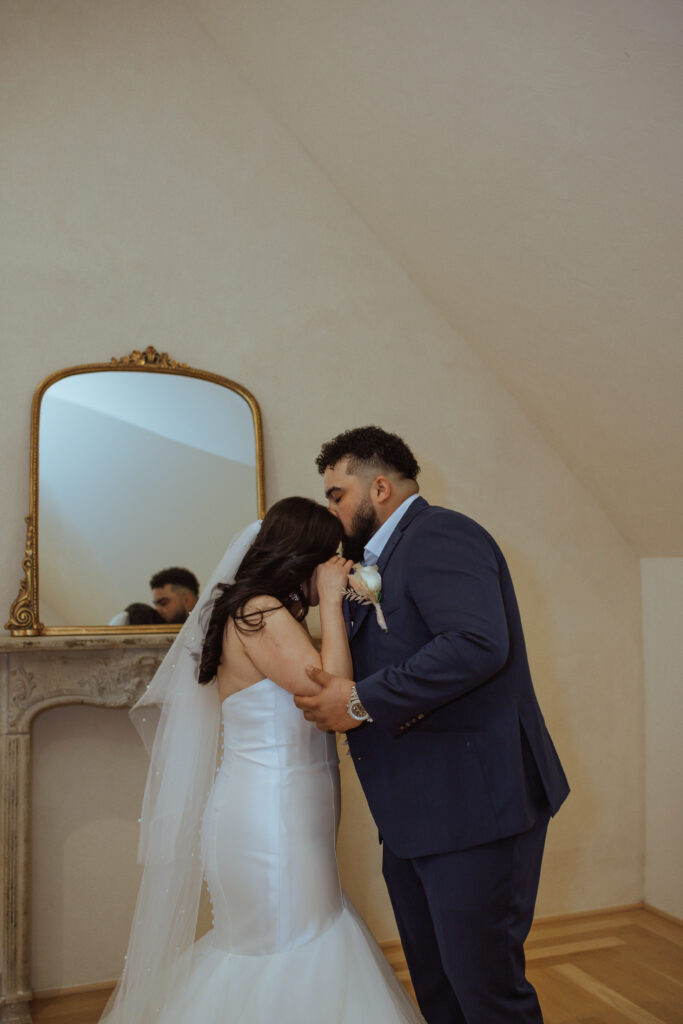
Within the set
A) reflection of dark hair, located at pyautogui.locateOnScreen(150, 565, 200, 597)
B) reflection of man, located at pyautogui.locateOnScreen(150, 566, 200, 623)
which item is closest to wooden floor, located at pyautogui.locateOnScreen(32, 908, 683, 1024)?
reflection of man, located at pyautogui.locateOnScreen(150, 566, 200, 623)

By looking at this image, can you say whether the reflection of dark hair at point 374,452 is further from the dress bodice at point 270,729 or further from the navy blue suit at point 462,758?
the dress bodice at point 270,729

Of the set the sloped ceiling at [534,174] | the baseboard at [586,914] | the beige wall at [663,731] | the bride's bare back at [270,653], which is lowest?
the baseboard at [586,914]

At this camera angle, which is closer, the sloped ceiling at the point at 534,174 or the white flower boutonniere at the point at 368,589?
the white flower boutonniere at the point at 368,589

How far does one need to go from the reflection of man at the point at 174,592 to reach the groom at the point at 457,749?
125 cm

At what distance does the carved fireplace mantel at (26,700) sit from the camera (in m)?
2.83

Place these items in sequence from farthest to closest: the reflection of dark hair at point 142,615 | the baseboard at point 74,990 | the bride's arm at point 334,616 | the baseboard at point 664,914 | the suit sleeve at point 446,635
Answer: the baseboard at point 664,914 < the reflection of dark hair at point 142,615 < the baseboard at point 74,990 < the bride's arm at point 334,616 < the suit sleeve at point 446,635

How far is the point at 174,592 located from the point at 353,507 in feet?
3.76

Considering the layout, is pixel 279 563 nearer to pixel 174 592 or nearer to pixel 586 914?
pixel 174 592

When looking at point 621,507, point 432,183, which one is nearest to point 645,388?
point 621,507

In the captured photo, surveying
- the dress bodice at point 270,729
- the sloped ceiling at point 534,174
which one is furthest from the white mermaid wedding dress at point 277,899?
the sloped ceiling at point 534,174

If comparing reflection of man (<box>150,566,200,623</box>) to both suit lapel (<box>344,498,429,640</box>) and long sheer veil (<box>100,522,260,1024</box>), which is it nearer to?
long sheer veil (<box>100,522,260,1024</box>)

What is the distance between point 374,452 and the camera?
2.35 metres

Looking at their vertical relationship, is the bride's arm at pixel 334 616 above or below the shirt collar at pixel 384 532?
below

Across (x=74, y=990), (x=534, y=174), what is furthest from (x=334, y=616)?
(x=74, y=990)
